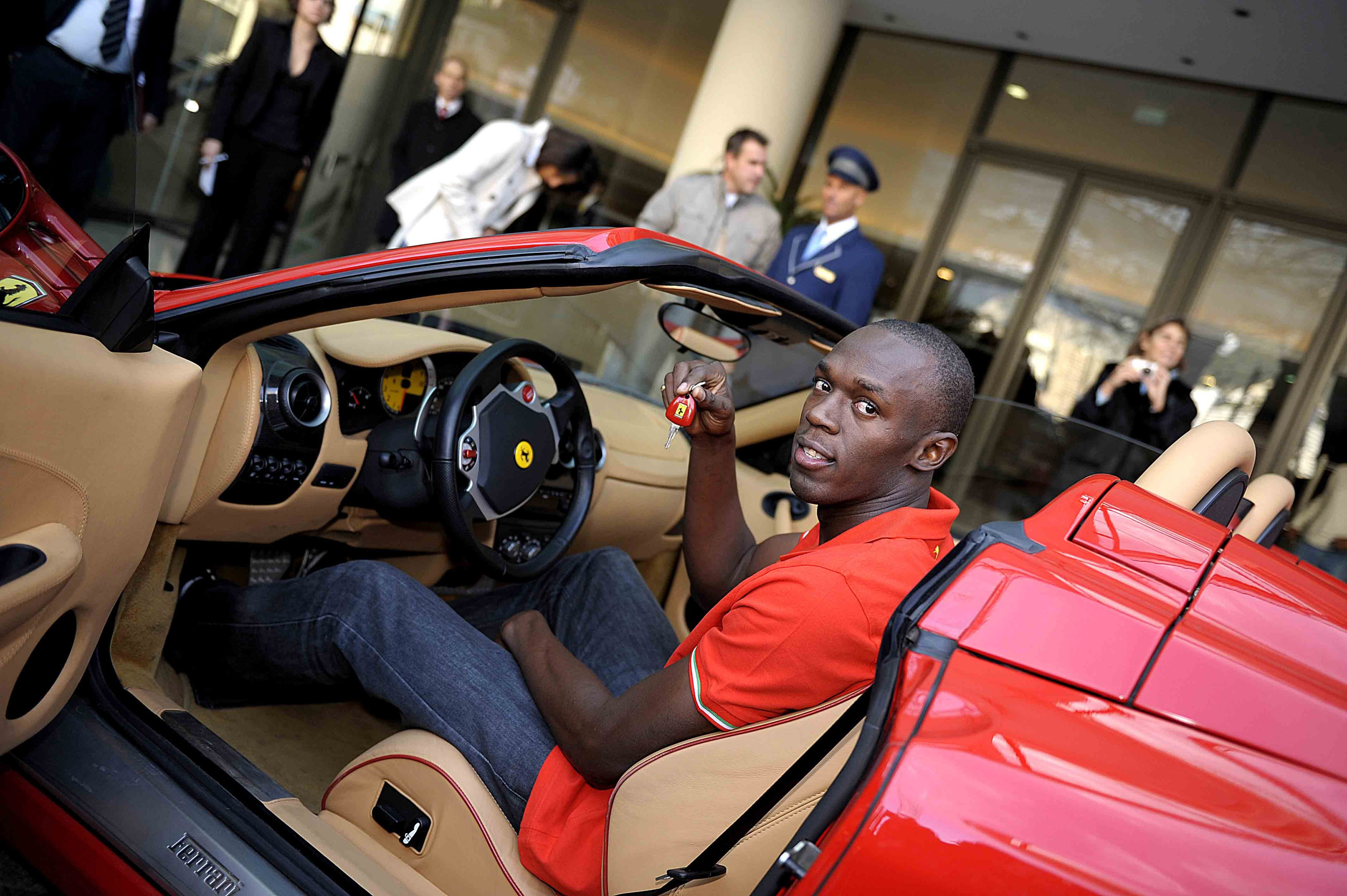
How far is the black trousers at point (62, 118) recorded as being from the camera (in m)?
3.85

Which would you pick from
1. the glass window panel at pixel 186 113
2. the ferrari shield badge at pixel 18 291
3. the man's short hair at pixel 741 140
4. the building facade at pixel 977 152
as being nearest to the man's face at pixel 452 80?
the glass window panel at pixel 186 113

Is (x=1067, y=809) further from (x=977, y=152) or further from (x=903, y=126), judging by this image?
(x=903, y=126)

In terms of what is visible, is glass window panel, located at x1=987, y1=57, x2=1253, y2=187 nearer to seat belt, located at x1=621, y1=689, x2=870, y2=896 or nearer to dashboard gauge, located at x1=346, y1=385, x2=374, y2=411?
dashboard gauge, located at x1=346, y1=385, x2=374, y2=411

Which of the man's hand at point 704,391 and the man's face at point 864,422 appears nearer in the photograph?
the man's face at point 864,422

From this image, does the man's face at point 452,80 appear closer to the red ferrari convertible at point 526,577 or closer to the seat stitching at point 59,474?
the red ferrari convertible at point 526,577

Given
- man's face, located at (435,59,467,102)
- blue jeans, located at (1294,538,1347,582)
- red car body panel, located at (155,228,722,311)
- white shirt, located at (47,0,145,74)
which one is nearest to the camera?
red car body panel, located at (155,228,722,311)

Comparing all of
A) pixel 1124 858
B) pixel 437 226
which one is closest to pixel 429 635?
pixel 1124 858

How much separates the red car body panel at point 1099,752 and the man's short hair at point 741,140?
3.86 meters

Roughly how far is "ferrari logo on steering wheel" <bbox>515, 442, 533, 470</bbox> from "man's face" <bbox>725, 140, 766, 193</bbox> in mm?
2825

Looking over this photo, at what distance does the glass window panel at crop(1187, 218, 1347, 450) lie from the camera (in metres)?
6.87

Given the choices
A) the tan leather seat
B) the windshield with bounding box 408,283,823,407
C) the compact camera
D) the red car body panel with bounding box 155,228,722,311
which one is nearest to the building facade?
the compact camera

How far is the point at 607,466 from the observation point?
265cm

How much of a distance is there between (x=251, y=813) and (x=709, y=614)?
771mm

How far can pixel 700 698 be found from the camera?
4.54 ft
